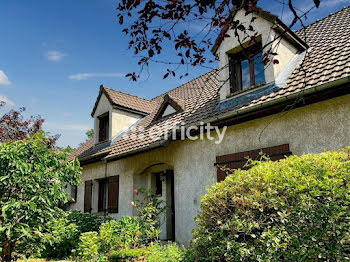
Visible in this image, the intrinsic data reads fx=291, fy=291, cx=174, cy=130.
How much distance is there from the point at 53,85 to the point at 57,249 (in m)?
5.02

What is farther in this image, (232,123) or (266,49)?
(266,49)

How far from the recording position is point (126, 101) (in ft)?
44.1

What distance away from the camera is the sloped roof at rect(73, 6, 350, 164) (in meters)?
6.13

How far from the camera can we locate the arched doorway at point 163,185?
33.8 ft

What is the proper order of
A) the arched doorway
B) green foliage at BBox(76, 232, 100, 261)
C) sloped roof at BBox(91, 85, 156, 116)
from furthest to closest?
sloped roof at BBox(91, 85, 156, 116) → the arched doorway → green foliage at BBox(76, 232, 100, 261)

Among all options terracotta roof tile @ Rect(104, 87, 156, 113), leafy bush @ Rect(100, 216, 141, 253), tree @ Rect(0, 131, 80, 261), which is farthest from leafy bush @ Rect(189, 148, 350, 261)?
terracotta roof tile @ Rect(104, 87, 156, 113)

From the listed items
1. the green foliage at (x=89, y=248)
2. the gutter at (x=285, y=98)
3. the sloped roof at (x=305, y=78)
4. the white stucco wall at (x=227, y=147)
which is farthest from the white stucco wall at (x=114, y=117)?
the gutter at (x=285, y=98)

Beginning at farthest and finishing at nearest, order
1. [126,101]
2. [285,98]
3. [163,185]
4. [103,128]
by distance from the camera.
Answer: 1. [103,128]
2. [126,101]
3. [163,185]
4. [285,98]

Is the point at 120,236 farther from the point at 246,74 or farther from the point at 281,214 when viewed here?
the point at 246,74

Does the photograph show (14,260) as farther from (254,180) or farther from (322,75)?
(322,75)

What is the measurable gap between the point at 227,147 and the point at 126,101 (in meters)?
7.19

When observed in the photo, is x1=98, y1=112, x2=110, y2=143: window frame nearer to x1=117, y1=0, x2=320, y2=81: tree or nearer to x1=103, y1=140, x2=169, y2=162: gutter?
x1=103, y1=140, x2=169, y2=162: gutter

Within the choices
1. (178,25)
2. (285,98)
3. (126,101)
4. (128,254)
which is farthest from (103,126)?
(178,25)

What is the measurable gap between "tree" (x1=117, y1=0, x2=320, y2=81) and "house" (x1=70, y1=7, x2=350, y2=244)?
1.62ft
